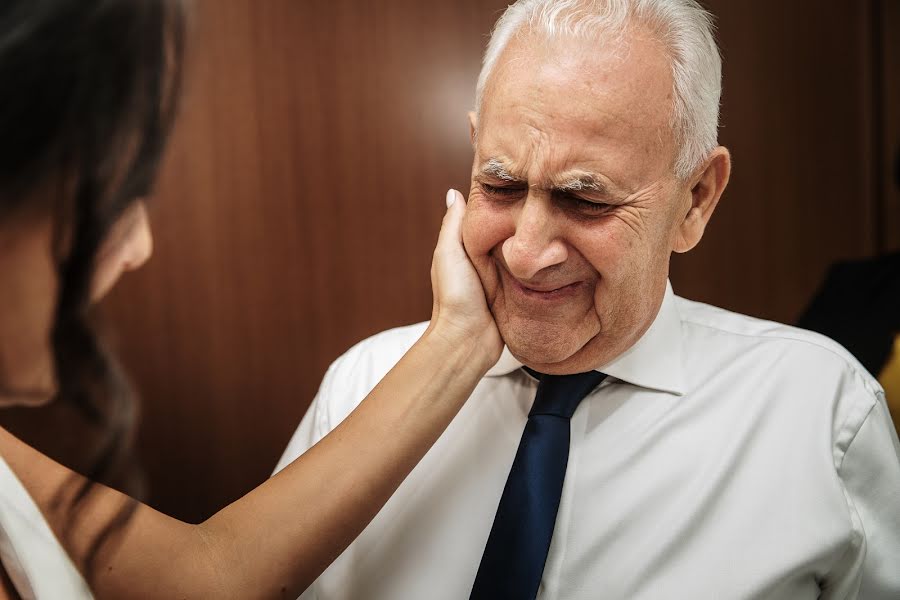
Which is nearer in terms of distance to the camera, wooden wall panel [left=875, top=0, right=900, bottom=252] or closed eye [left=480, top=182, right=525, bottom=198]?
closed eye [left=480, top=182, right=525, bottom=198]

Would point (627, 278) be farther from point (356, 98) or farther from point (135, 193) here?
point (356, 98)

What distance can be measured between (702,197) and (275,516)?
836mm

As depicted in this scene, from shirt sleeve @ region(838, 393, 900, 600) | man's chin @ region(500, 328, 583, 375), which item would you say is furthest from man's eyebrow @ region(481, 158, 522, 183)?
shirt sleeve @ region(838, 393, 900, 600)

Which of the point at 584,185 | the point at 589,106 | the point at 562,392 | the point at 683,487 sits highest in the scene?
the point at 589,106

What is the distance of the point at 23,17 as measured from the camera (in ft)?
2.04

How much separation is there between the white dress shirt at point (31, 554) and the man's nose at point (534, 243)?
0.70m

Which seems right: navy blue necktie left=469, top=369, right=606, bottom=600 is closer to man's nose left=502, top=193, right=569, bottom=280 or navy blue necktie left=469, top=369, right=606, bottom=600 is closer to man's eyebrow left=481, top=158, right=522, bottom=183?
man's nose left=502, top=193, right=569, bottom=280

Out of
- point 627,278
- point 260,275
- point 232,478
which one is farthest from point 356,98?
point 627,278

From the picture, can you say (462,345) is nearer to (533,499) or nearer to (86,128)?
(533,499)

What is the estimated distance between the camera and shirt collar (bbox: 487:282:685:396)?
1.23 meters

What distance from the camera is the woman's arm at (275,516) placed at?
99 centimetres

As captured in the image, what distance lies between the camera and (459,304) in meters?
1.19

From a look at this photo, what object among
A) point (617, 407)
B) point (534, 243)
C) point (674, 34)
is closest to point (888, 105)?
point (674, 34)

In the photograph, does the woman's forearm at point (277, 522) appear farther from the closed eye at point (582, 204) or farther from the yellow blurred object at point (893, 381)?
the yellow blurred object at point (893, 381)
